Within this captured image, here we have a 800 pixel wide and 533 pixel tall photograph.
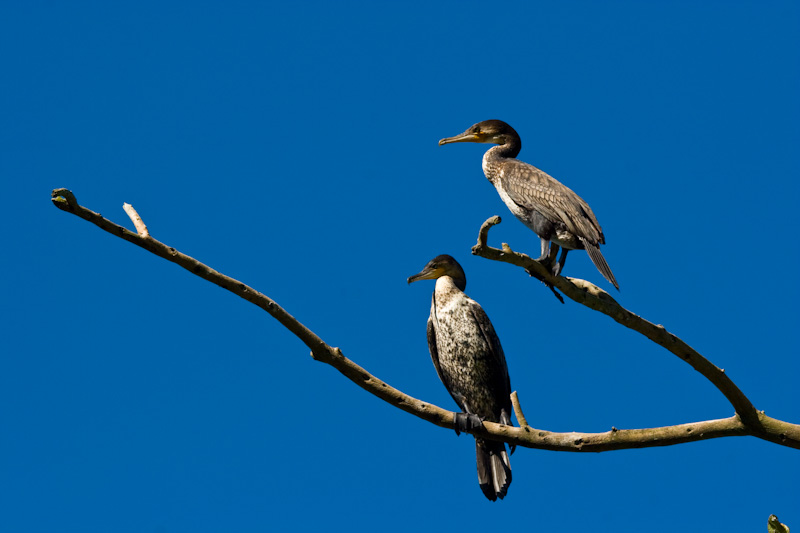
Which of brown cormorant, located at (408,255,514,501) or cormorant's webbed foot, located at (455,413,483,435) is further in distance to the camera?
brown cormorant, located at (408,255,514,501)

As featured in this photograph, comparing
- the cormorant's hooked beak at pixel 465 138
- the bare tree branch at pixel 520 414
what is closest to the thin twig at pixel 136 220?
the bare tree branch at pixel 520 414

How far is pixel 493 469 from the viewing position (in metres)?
7.52

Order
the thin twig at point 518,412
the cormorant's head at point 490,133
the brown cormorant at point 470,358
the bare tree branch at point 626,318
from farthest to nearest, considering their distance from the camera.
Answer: the cormorant's head at point 490,133, the brown cormorant at point 470,358, the thin twig at point 518,412, the bare tree branch at point 626,318

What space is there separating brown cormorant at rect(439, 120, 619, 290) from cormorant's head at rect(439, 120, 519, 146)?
3cm

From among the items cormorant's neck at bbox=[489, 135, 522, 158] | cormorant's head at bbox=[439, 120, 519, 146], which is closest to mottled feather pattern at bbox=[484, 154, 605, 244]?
cormorant's neck at bbox=[489, 135, 522, 158]

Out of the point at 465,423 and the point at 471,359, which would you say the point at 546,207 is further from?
the point at 465,423

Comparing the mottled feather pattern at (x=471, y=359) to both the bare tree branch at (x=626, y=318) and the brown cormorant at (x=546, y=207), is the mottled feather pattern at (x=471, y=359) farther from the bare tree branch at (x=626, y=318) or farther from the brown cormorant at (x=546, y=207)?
the bare tree branch at (x=626, y=318)

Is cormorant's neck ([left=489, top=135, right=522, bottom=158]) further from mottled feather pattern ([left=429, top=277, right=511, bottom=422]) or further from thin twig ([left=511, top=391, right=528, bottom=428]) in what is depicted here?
thin twig ([left=511, top=391, right=528, bottom=428])

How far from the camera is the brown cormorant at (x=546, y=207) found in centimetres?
705

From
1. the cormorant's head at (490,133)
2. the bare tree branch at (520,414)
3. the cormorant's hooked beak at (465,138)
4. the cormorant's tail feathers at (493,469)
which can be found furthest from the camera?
the cormorant's hooked beak at (465,138)

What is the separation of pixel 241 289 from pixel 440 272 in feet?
10.8

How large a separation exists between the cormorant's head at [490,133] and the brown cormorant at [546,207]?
30 mm

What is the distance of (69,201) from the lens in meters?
5.36

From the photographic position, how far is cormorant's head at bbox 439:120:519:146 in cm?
884
